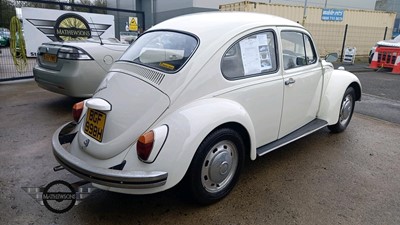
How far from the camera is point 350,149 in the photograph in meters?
4.15

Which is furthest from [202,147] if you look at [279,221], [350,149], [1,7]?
[1,7]

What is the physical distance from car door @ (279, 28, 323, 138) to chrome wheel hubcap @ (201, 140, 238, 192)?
90 centimetres

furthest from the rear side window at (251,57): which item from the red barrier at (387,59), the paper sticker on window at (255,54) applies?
the red barrier at (387,59)

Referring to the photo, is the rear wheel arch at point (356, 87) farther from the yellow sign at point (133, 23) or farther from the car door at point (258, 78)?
the yellow sign at point (133, 23)

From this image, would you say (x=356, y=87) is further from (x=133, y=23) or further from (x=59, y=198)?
(x=133, y=23)

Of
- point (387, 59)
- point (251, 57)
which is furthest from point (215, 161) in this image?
point (387, 59)

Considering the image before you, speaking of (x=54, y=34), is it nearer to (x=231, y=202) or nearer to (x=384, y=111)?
(x=231, y=202)

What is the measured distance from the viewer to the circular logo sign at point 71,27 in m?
8.98

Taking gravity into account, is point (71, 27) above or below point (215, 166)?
above

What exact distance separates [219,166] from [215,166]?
0.05 m

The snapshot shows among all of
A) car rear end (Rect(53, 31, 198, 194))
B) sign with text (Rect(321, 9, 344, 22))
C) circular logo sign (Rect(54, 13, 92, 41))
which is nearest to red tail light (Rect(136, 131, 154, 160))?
car rear end (Rect(53, 31, 198, 194))

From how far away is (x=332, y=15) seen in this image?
17156 mm

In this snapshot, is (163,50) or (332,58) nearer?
(163,50)

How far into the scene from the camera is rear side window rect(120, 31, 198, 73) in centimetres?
279
